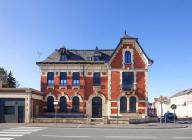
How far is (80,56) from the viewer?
5166 centimetres

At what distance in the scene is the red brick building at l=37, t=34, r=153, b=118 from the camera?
158 ft

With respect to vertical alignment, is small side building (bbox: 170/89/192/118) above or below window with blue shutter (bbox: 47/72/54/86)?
below

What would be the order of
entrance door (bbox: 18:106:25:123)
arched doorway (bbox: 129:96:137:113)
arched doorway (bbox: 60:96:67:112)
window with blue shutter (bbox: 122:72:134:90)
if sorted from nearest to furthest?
entrance door (bbox: 18:106:25:123) < arched doorway (bbox: 129:96:137:113) < window with blue shutter (bbox: 122:72:134:90) < arched doorway (bbox: 60:96:67:112)

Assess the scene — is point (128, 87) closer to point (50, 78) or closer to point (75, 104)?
point (75, 104)

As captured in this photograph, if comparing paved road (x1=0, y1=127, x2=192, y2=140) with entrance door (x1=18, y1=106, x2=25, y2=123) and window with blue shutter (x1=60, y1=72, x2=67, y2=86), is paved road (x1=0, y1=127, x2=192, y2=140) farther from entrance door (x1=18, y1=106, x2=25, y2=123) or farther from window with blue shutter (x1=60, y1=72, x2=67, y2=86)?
Answer: window with blue shutter (x1=60, y1=72, x2=67, y2=86)

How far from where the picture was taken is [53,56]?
51656 mm

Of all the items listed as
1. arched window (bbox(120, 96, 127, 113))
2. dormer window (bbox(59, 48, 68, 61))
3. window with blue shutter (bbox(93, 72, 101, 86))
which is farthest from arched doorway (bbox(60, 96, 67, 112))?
arched window (bbox(120, 96, 127, 113))

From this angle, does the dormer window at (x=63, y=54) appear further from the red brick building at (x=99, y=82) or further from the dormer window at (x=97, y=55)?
the dormer window at (x=97, y=55)

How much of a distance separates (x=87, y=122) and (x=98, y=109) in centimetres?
934

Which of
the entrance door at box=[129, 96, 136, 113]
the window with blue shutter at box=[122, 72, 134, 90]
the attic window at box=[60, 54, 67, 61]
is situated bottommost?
the entrance door at box=[129, 96, 136, 113]

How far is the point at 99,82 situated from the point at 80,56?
4738 mm

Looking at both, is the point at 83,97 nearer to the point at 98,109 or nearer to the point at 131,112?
the point at 98,109

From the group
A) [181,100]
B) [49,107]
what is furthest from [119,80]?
[181,100]

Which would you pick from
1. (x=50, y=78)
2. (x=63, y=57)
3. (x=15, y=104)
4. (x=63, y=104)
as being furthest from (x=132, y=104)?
(x=15, y=104)
